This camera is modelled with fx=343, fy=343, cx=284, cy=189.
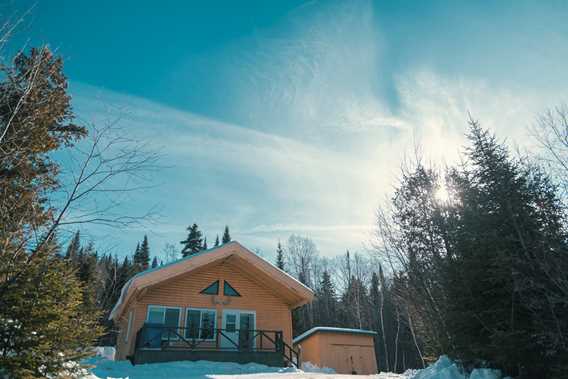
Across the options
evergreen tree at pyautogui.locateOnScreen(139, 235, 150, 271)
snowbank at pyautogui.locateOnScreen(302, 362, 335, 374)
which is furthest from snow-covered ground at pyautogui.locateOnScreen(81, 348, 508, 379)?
evergreen tree at pyautogui.locateOnScreen(139, 235, 150, 271)

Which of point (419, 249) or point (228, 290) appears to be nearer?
point (419, 249)

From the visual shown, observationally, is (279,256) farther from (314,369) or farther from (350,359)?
(314,369)

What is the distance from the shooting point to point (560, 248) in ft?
22.3

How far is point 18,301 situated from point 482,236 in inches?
354

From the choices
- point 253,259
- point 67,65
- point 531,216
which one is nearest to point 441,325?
point 531,216

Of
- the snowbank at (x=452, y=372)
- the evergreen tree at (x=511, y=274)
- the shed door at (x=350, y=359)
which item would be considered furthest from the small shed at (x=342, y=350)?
the evergreen tree at (x=511, y=274)

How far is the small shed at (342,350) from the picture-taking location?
17109 mm

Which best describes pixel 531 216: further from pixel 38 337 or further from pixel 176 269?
pixel 176 269

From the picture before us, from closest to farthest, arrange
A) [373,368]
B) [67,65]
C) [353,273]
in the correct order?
[67,65] → [373,368] → [353,273]

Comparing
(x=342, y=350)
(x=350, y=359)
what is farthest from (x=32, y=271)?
(x=350, y=359)

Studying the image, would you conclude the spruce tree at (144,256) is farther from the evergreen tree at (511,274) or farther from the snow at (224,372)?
the evergreen tree at (511,274)

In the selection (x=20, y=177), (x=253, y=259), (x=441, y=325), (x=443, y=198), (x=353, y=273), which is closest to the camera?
(x=20, y=177)

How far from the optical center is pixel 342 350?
1747 cm

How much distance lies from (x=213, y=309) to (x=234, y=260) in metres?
2.19
